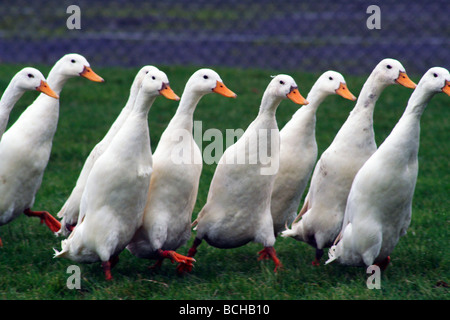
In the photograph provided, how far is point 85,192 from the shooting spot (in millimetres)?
4859

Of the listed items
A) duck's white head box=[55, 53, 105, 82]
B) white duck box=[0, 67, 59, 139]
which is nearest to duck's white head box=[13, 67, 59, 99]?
white duck box=[0, 67, 59, 139]

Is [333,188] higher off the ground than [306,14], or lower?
lower

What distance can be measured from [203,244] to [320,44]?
854 cm

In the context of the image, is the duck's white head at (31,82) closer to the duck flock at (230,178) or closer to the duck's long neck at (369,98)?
the duck flock at (230,178)

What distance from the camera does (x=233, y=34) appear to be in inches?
574

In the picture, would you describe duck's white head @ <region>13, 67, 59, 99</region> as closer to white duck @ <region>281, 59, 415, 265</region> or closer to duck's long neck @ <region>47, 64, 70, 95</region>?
duck's long neck @ <region>47, 64, 70, 95</region>

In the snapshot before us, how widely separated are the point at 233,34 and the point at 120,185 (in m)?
10.3

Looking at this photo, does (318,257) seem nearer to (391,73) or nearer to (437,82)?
(391,73)

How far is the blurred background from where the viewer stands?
12.7 m

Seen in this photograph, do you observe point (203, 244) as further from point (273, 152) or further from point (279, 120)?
point (279, 120)

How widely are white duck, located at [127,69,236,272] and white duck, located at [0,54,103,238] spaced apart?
1007 mm

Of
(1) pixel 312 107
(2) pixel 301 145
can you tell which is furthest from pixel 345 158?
(1) pixel 312 107

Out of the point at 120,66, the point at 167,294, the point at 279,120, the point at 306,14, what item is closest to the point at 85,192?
the point at 167,294

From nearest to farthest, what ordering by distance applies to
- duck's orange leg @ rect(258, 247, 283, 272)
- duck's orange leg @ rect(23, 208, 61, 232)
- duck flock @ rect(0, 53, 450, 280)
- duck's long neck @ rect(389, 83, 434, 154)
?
1. duck's long neck @ rect(389, 83, 434, 154)
2. duck flock @ rect(0, 53, 450, 280)
3. duck's orange leg @ rect(258, 247, 283, 272)
4. duck's orange leg @ rect(23, 208, 61, 232)
